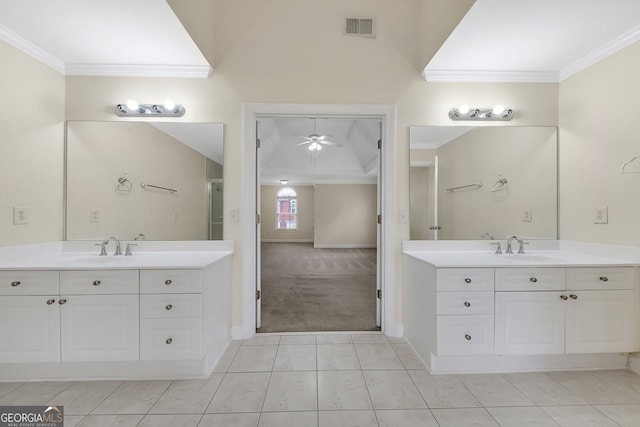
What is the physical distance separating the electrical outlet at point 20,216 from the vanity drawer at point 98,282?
0.64 m

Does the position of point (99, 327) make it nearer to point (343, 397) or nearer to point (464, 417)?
point (343, 397)

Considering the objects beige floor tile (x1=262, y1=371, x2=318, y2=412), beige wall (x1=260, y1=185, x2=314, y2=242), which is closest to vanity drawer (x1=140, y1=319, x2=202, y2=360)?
beige floor tile (x1=262, y1=371, x2=318, y2=412)

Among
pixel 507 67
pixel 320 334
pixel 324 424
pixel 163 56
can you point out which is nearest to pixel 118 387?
pixel 324 424

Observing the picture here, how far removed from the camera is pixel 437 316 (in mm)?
1904

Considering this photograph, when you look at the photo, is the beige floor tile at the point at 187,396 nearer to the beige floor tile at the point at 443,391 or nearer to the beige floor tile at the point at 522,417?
the beige floor tile at the point at 443,391

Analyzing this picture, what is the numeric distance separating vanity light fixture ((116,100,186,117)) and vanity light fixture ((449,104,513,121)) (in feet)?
7.96

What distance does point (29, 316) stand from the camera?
5.89ft

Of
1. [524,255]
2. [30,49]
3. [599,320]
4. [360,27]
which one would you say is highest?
[360,27]

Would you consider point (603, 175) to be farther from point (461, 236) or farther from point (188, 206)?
point (188, 206)

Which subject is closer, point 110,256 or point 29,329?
point 29,329

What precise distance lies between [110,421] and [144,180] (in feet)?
5.83

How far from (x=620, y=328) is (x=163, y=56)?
3940 millimetres

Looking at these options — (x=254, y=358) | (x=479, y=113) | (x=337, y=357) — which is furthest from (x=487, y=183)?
(x=254, y=358)

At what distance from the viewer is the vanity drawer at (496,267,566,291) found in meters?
1.92
